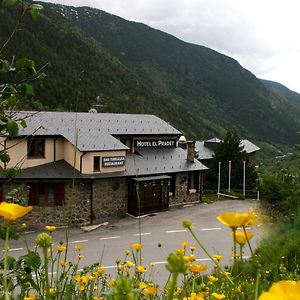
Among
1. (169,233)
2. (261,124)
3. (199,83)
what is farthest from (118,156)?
(199,83)

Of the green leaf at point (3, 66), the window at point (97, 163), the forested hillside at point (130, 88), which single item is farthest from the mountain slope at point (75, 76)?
the green leaf at point (3, 66)

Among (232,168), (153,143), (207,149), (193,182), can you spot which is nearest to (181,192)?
(193,182)

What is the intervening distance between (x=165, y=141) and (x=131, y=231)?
30.4 ft

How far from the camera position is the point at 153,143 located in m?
27.3

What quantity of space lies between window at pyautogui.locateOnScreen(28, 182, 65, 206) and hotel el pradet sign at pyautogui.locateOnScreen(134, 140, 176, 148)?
6.79m

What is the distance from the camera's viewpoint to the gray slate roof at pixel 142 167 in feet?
69.6

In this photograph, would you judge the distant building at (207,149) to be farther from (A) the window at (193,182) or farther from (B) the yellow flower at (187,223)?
(B) the yellow flower at (187,223)

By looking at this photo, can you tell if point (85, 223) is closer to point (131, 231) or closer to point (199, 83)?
point (131, 231)

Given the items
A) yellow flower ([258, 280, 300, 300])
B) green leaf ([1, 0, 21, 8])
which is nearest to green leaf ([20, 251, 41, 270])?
green leaf ([1, 0, 21, 8])

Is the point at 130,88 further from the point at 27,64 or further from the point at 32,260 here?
the point at 32,260

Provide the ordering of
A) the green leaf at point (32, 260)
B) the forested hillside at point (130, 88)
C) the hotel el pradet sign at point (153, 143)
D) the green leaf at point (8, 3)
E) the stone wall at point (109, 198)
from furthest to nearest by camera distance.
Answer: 1. the forested hillside at point (130, 88)
2. the hotel el pradet sign at point (153, 143)
3. the stone wall at point (109, 198)
4. the green leaf at point (8, 3)
5. the green leaf at point (32, 260)

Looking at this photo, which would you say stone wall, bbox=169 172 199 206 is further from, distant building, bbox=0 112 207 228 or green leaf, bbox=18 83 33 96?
green leaf, bbox=18 83 33 96

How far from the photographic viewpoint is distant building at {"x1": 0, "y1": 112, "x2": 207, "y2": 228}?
21.1m

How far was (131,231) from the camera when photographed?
2019cm
